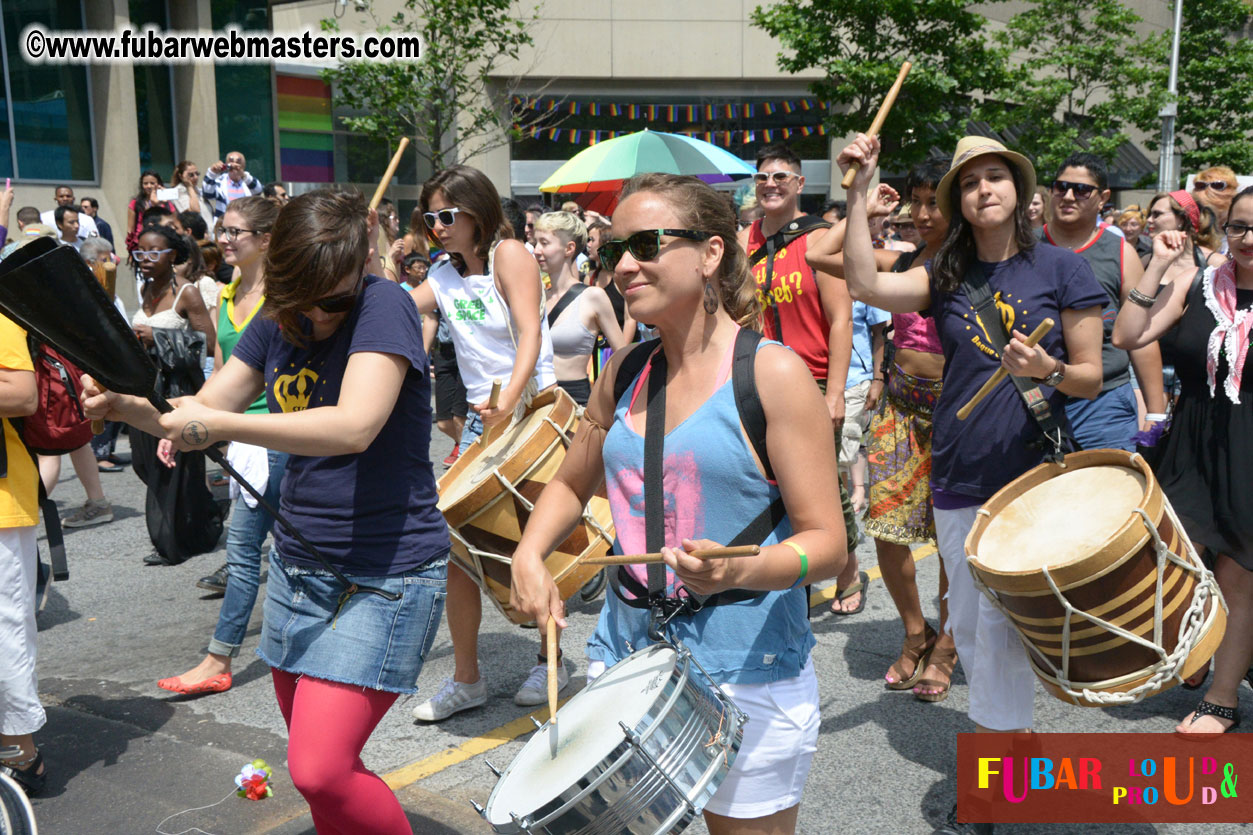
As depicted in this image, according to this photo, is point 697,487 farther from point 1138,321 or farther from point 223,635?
point 223,635

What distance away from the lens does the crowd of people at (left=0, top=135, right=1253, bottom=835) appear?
2.35 metres

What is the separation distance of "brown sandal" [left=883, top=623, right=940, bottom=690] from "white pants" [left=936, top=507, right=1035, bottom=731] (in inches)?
43.2

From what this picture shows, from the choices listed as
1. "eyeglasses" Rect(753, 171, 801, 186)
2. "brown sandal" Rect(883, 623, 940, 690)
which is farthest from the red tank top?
"brown sandal" Rect(883, 623, 940, 690)

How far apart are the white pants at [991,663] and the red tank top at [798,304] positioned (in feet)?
5.93

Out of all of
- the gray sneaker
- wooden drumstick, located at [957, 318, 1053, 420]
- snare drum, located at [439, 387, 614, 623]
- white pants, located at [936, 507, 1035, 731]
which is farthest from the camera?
the gray sneaker

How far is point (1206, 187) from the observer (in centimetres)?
721

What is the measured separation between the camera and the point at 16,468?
385 centimetres

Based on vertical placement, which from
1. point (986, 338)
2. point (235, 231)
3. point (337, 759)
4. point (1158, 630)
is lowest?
point (337, 759)

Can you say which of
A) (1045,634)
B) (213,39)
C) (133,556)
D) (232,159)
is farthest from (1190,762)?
(213,39)

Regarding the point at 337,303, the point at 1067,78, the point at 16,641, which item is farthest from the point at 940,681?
the point at 1067,78

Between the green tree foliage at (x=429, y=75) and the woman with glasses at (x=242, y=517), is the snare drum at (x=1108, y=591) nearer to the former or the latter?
the woman with glasses at (x=242, y=517)

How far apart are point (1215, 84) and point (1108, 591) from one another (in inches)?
1431

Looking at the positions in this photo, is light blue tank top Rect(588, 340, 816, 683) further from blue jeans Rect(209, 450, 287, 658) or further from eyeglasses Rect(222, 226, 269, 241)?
eyeglasses Rect(222, 226, 269, 241)

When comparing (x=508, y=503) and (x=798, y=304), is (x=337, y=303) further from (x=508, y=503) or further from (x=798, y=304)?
(x=798, y=304)
